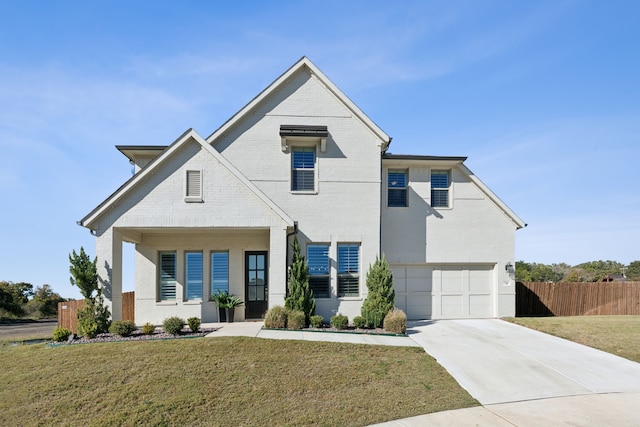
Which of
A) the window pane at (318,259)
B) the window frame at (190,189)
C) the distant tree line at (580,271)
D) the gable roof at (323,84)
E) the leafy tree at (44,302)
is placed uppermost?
the gable roof at (323,84)

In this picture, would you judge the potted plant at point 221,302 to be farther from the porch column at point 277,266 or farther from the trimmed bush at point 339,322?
the trimmed bush at point 339,322

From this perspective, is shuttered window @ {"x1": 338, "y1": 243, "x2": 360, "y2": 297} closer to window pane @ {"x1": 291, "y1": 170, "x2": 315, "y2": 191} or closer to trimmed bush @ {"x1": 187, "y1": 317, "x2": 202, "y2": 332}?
window pane @ {"x1": 291, "y1": 170, "x2": 315, "y2": 191}

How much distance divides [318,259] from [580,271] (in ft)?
161

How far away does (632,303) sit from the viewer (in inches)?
824

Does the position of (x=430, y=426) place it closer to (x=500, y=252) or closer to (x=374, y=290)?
(x=374, y=290)

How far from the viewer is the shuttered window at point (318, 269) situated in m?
14.9

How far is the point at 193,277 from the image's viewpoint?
50.6 feet

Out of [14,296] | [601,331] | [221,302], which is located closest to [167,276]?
[221,302]

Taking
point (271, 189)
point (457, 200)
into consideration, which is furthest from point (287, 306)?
point (457, 200)

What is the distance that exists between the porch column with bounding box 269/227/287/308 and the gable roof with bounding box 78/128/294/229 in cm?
53

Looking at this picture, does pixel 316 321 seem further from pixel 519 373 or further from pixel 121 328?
pixel 519 373

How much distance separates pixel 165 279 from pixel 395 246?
908cm

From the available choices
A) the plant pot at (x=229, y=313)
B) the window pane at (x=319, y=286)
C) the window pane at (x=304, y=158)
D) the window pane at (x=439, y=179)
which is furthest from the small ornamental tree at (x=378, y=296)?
the plant pot at (x=229, y=313)

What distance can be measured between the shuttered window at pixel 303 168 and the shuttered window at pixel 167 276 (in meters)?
5.46
